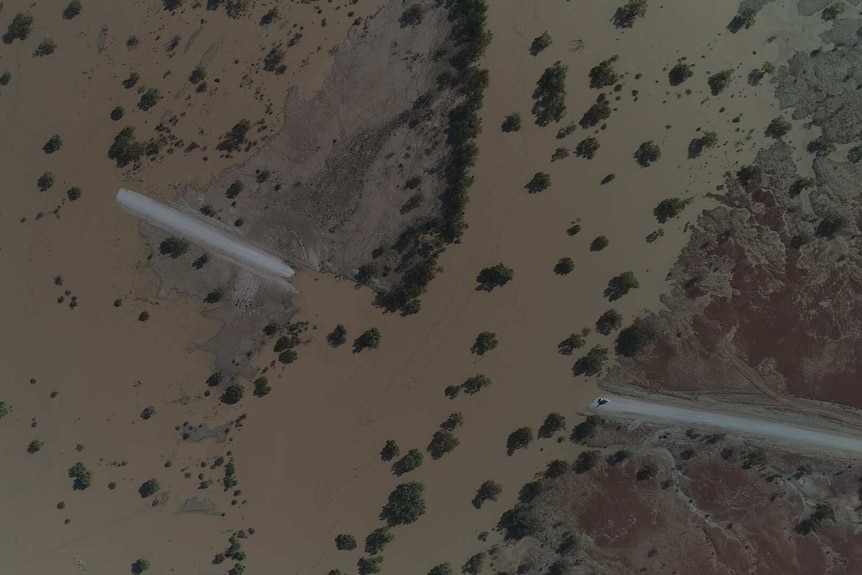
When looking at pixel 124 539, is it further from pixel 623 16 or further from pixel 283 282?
pixel 623 16

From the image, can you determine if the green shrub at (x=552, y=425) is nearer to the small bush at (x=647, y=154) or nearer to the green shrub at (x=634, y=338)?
the green shrub at (x=634, y=338)

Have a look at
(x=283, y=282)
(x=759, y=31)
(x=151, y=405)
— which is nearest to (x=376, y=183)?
(x=283, y=282)

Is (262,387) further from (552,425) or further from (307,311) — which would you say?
(552,425)

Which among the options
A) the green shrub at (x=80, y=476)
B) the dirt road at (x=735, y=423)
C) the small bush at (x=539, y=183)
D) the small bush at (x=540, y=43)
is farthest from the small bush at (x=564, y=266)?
the green shrub at (x=80, y=476)

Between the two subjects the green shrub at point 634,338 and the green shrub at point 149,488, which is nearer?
the green shrub at point 634,338

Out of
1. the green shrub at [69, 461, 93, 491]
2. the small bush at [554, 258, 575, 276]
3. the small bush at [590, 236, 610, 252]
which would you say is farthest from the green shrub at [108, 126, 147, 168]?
the small bush at [590, 236, 610, 252]
